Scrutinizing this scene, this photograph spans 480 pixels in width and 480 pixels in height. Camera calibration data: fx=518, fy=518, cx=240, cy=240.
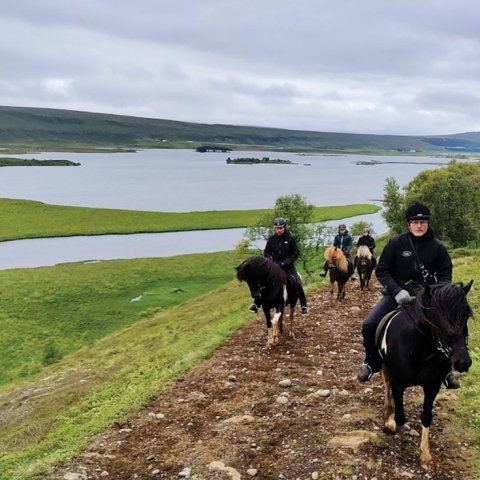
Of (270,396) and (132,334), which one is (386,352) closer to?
(270,396)

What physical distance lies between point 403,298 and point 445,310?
3.45ft

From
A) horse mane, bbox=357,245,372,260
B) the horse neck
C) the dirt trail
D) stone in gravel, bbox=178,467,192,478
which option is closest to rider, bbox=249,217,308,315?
the dirt trail

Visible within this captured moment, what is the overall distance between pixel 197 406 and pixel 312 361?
12.3ft

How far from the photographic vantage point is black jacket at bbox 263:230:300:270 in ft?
50.8

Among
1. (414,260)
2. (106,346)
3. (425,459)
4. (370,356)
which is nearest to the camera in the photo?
(425,459)

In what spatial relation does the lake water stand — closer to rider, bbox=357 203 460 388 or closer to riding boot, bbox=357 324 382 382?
riding boot, bbox=357 324 382 382

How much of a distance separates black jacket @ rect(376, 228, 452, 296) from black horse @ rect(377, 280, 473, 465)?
52 cm

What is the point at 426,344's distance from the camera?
7594 mm

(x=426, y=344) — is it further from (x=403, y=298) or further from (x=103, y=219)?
(x=103, y=219)

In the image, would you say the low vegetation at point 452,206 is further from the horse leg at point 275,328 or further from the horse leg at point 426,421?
the horse leg at point 426,421

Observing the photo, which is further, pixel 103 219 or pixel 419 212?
pixel 103 219

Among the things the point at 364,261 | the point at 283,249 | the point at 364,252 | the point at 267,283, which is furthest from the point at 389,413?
the point at 364,252

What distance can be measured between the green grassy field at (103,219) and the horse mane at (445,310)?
7826 centimetres

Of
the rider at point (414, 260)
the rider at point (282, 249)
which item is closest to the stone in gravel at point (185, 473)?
the rider at point (414, 260)
